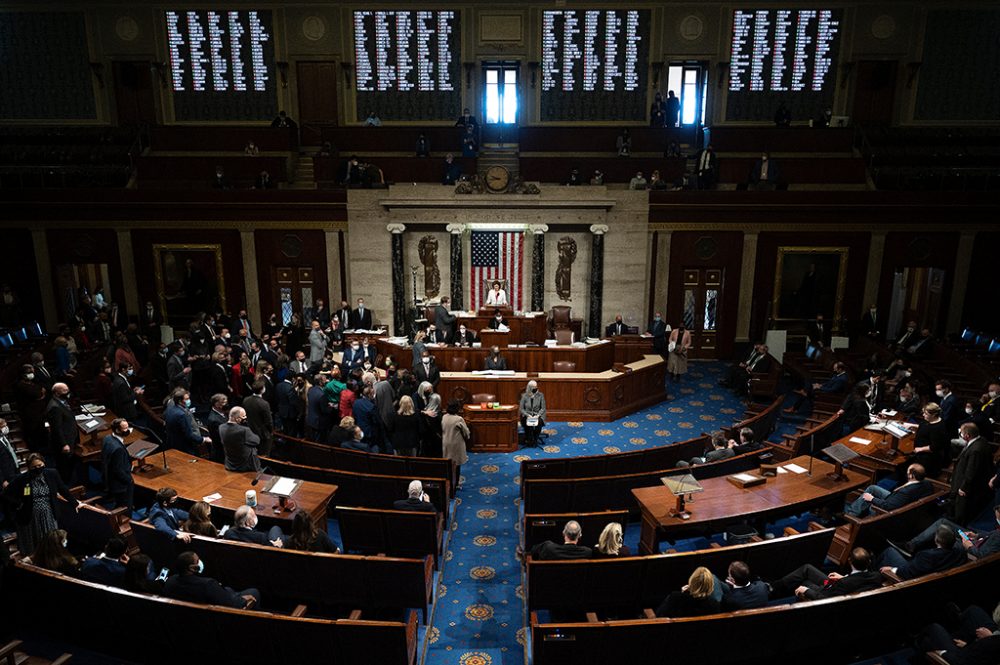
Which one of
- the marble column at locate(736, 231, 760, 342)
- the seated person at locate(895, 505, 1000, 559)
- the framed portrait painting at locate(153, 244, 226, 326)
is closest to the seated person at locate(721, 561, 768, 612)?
the seated person at locate(895, 505, 1000, 559)

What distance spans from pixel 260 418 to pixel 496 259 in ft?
28.4

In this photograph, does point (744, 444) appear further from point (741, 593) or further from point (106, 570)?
point (106, 570)

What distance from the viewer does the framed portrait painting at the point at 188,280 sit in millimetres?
16578

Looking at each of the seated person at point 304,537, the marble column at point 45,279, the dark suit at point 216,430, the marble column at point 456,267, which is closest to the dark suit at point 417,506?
the seated person at point 304,537

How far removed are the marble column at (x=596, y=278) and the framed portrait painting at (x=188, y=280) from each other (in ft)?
30.5

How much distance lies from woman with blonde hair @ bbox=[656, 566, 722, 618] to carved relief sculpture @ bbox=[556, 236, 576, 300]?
11722 millimetres

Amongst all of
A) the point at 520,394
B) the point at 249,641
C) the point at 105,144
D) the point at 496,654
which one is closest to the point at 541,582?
the point at 496,654

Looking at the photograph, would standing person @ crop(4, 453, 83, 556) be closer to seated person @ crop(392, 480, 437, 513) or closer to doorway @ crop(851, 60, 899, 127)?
seated person @ crop(392, 480, 437, 513)

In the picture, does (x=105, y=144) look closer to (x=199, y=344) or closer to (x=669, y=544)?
(x=199, y=344)

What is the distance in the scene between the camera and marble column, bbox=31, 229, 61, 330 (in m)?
16.3

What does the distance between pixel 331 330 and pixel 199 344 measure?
283cm

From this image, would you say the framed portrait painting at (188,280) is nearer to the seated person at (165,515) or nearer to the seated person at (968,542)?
the seated person at (165,515)

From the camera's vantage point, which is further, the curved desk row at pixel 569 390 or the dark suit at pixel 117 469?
the curved desk row at pixel 569 390

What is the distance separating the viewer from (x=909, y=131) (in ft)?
61.1
